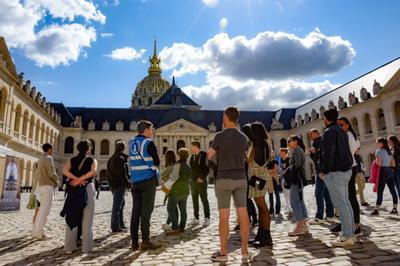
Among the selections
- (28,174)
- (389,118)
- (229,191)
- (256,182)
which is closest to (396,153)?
(256,182)

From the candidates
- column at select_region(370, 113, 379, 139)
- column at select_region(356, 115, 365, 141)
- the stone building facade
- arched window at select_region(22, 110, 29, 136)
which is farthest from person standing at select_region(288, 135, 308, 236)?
column at select_region(356, 115, 365, 141)

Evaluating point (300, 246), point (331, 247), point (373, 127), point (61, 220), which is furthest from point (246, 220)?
point (373, 127)

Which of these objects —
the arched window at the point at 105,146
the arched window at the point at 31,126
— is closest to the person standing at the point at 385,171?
the arched window at the point at 31,126

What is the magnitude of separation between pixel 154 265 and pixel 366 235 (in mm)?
3907

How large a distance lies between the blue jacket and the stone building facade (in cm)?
2461

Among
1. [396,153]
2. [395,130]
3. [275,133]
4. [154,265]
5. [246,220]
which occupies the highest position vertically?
[275,133]

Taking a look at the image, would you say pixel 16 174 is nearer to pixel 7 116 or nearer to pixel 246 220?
pixel 246 220

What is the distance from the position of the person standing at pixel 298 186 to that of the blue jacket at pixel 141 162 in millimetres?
2973

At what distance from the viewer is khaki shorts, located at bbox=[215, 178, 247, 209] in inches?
174

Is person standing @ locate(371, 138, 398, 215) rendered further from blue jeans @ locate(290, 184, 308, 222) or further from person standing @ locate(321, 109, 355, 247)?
person standing @ locate(321, 109, 355, 247)

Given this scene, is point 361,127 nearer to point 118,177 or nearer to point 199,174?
point 199,174

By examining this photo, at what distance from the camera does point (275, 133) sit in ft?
197

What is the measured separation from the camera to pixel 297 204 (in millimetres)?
6301

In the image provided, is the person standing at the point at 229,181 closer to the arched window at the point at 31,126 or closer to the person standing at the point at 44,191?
the person standing at the point at 44,191
